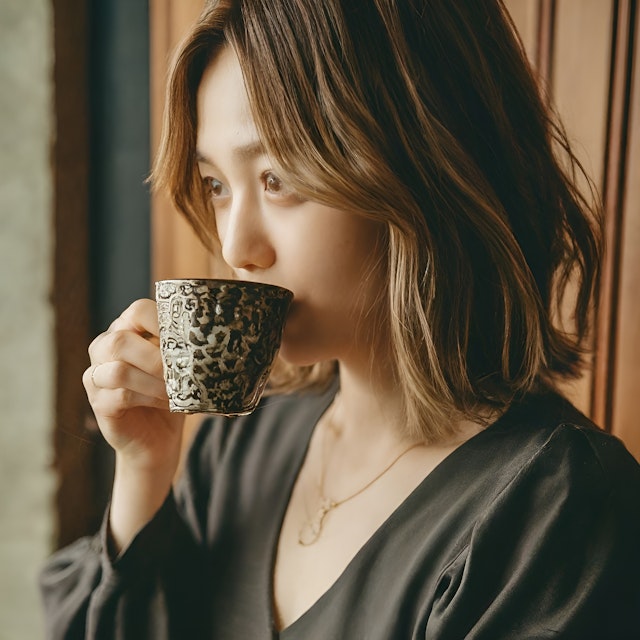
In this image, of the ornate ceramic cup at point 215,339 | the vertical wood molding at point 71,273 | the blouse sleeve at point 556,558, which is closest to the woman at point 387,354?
the blouse sleeve at point 556,558

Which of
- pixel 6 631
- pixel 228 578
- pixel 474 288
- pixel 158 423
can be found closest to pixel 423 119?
pixel 474 288

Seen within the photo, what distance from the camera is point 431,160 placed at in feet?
2.60

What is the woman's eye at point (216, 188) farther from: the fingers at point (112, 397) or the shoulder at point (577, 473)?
the shoulder at point (577, 473)

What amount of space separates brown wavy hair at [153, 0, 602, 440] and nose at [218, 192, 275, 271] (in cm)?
8

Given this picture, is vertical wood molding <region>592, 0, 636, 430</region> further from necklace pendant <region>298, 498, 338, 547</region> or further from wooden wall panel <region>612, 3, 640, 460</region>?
necklace pendant <region>298, 498, 338, 547</region>

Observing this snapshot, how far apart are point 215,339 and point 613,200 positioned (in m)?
0.70

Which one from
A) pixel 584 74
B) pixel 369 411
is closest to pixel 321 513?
pixel 369 411

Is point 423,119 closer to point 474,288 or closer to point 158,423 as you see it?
point 474,288

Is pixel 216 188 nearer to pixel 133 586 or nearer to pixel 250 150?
pixel 250 150

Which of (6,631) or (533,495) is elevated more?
(533,495)

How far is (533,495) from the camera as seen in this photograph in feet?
2.46

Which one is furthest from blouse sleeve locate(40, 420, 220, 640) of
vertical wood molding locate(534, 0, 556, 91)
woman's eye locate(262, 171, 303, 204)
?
vertical wood molding locate(534, 0, 556, 91)

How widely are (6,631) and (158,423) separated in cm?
79

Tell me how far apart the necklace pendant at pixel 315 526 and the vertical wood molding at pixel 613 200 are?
473mm
